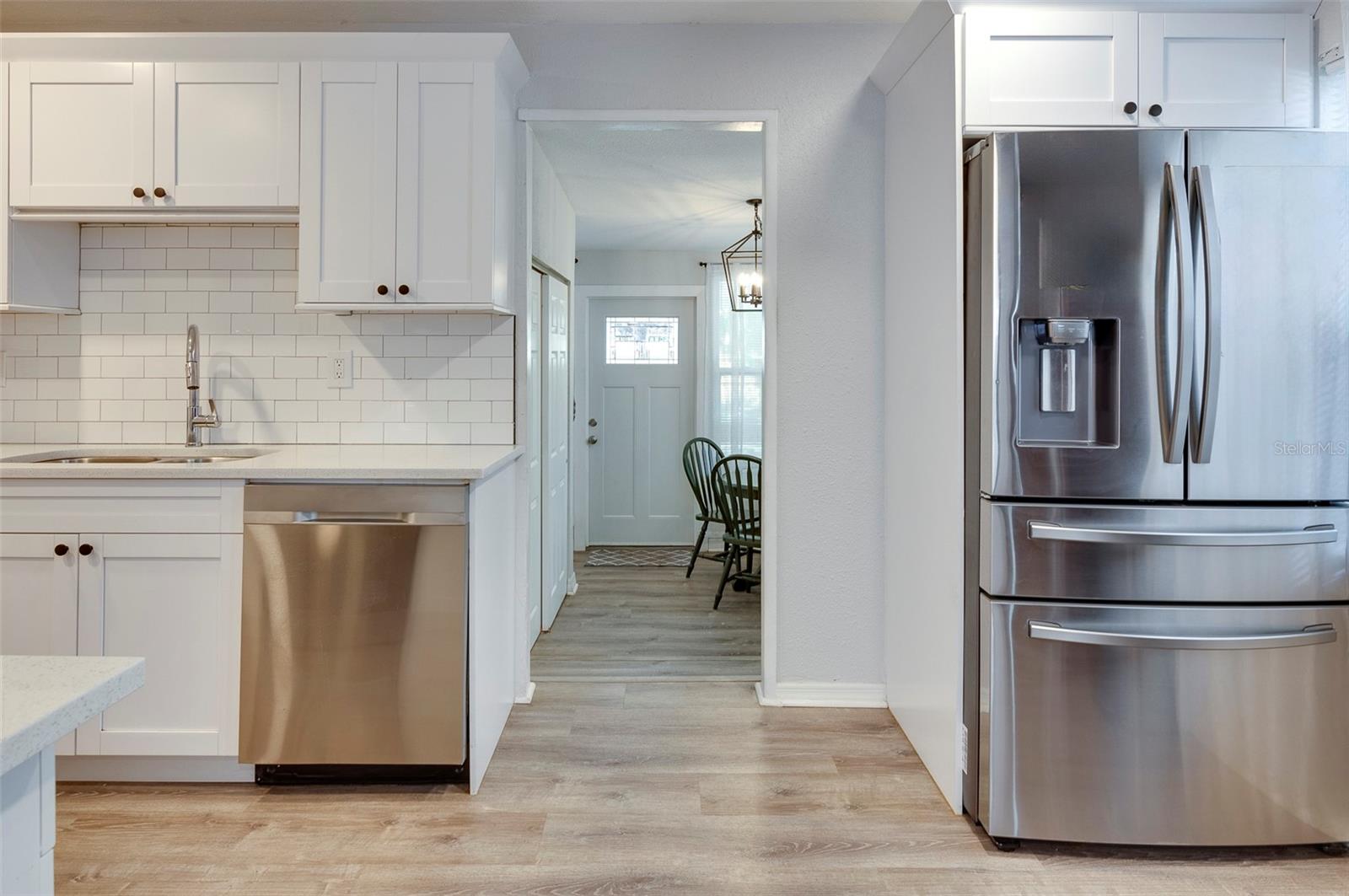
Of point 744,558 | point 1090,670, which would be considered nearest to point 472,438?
point 1090,670

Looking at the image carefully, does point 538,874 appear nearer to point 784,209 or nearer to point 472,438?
point 472,438

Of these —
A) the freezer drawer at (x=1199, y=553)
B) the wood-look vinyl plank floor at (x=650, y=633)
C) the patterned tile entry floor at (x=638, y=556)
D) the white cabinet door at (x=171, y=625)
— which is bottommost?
the wood-look vinyl plank floor at (x=650, y=633)

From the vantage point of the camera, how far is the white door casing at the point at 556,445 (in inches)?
162

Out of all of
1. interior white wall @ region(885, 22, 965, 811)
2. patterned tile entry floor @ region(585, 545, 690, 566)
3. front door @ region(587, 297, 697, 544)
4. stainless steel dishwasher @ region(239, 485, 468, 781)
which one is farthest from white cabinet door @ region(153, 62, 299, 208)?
front door @ region(587, 297, 697, 544)

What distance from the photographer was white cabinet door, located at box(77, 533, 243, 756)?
2354 millimetres

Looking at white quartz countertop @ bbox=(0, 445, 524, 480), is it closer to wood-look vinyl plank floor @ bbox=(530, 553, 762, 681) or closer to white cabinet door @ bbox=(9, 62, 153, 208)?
white cabinet door @ bbox=(9, 62, 153, 208)

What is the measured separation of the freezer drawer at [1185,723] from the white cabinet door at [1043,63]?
127 centimetres

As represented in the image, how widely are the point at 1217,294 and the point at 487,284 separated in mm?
1942

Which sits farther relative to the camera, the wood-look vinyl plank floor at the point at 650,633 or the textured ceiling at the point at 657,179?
the textured ceiling at the point at 657,179

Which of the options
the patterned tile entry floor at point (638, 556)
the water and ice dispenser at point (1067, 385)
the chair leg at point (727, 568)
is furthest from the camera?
the patterned tile entry floor at point (638, 556)

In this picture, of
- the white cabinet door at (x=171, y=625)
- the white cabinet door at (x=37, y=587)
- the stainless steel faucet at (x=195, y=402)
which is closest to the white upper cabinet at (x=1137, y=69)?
the white cabinet door at (x=171, y=625)

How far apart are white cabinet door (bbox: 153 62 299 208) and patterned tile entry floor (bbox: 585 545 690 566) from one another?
360 cm

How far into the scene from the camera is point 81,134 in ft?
8.61

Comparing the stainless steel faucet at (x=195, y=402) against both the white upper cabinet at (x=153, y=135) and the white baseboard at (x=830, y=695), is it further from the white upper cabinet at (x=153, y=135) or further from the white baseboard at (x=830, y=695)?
the white baseboard at (x=830, y=695)
